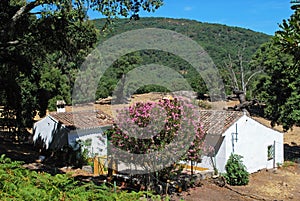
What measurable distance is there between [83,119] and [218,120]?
8.00 meters

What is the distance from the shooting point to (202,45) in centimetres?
6500

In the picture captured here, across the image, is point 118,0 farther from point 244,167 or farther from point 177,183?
point 244,167

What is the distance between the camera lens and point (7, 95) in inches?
679

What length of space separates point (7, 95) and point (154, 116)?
9241 mm

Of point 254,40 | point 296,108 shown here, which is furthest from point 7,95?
point 254,40

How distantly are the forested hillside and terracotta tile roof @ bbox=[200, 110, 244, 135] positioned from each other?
8542mm

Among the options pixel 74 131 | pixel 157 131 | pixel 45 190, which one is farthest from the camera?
pixel 74 131

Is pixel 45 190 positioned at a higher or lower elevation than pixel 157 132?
lower

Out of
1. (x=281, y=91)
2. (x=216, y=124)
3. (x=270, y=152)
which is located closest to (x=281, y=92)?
(x=281, y=91)

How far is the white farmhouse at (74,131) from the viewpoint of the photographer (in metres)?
19.2

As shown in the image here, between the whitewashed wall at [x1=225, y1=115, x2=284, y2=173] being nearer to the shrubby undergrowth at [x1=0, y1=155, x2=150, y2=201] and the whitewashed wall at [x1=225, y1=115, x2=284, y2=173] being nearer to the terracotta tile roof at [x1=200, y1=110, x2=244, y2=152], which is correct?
the terracotta tile roof at [x1=200, y1=110, x2=244, y2=152]

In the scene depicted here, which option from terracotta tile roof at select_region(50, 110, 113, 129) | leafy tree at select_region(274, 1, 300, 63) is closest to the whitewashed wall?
terracotta tile roof at select_region(50, 110, 113, 129)

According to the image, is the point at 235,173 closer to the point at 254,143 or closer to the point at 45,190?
the point at 254,143

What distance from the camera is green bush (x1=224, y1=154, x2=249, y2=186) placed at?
1706 centimetres
